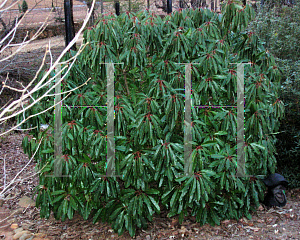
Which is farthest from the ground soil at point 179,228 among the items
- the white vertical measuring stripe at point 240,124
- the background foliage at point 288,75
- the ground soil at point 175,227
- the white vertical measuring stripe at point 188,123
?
the white vertical measuring stripe at point 188,123

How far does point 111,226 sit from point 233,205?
1.22 metres

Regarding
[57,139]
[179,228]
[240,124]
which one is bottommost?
[179,228]

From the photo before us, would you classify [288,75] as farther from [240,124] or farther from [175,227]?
[175,227]

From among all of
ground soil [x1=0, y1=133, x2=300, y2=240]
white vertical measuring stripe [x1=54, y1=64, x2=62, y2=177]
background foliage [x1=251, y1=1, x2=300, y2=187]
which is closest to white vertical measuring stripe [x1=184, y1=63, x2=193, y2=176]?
ground soil [x1=0, y1=133, x2=300, y2=240]

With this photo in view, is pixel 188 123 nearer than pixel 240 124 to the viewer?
Yes

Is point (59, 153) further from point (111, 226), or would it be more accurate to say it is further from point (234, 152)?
point (234, 152)

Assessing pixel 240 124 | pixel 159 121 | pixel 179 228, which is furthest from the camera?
pixel 179 228

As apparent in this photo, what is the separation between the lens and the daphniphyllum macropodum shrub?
Answer: 9.55 feet

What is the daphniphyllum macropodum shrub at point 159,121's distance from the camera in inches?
115

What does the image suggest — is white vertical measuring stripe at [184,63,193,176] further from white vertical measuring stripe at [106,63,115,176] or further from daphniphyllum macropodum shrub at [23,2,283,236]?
white vertical measuring stripe at [106,63,115,176]

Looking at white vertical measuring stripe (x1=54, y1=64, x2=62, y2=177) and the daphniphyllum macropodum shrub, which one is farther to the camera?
white vertical measuring stripe (x1=54, y1=64, x2=62, y2=177)

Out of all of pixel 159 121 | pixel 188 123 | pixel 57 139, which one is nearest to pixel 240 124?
pixel 188 123

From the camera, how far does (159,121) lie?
9.39 feet

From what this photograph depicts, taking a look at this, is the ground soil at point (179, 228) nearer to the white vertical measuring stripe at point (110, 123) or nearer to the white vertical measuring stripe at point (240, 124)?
the white vertical measuring stripe at point (240, 124)
